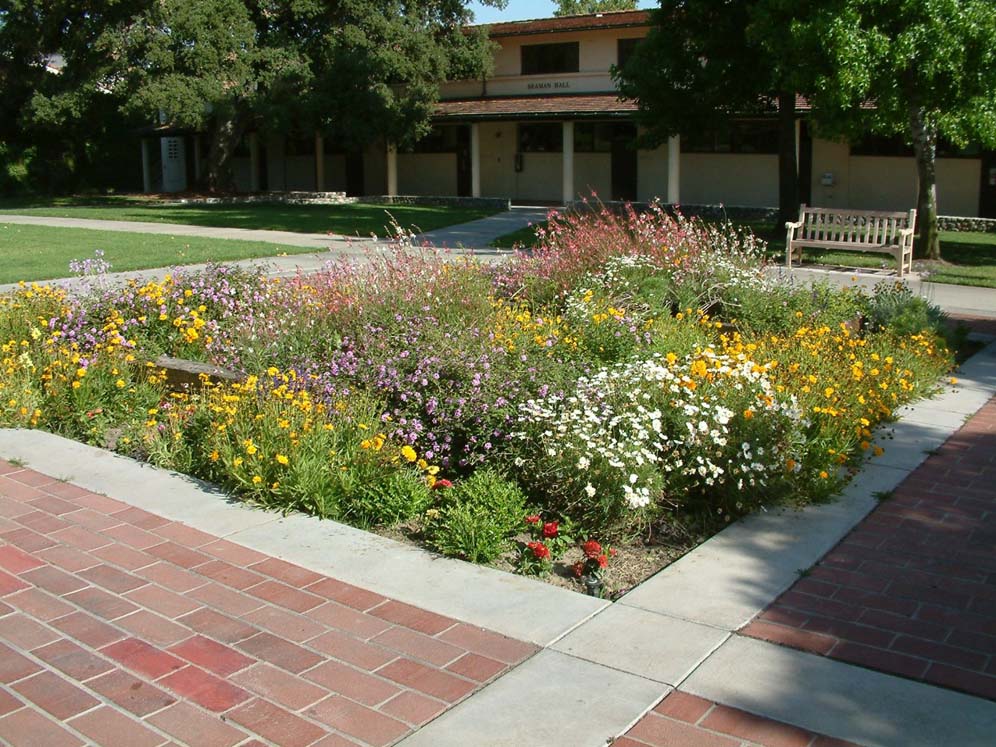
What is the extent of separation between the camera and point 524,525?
5656mm

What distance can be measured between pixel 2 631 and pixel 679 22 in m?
19.7

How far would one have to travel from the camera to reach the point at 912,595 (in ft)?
16.0

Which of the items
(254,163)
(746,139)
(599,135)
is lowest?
(254,163)

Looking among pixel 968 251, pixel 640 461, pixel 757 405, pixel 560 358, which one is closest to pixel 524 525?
pixel 640 461

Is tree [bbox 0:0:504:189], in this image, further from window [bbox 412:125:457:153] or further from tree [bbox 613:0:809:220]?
tree [bbox 613:0:809:220]

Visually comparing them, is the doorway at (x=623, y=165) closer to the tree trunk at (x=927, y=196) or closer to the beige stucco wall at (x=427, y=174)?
the beige stucco wall at (x=427, y=174)

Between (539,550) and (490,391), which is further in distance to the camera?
(490,391)

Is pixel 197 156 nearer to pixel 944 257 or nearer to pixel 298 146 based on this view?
pixel 298 146

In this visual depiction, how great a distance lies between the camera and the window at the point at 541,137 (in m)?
33.8

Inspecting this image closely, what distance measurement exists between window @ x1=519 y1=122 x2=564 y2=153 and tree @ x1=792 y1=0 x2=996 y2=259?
17.4 m

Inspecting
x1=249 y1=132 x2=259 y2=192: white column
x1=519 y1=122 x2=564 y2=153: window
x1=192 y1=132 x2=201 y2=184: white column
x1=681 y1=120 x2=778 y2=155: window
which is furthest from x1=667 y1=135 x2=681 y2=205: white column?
x1=192 y1=132 x2=201 y2=184: white column

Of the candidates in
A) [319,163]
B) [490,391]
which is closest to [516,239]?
[490,391]

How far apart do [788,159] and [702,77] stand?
2763 mm

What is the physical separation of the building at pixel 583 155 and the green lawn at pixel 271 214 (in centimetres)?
313
